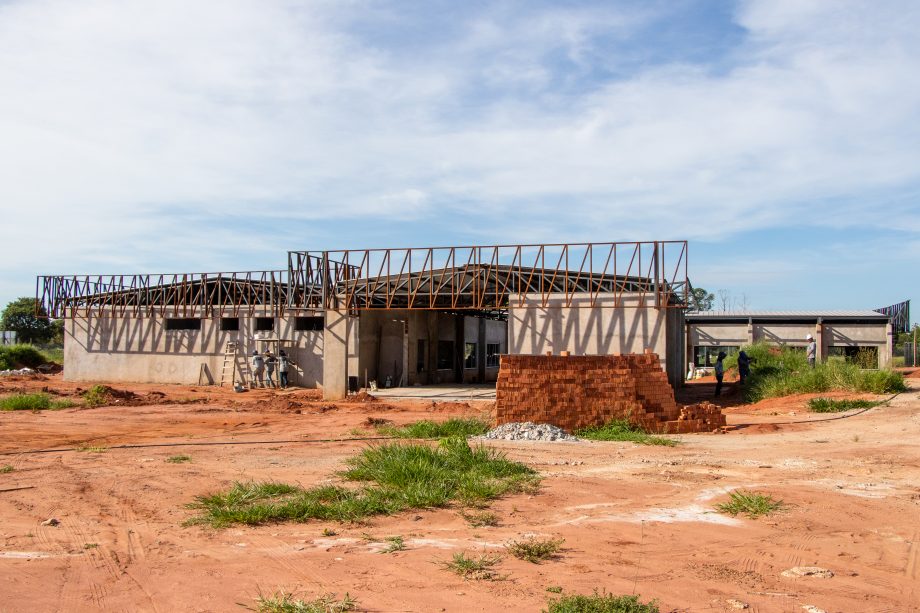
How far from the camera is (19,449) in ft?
39.8

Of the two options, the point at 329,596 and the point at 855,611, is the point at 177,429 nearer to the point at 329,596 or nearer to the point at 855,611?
the point at 329,596

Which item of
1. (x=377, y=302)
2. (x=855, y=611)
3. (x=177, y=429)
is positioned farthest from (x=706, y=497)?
(x=377, y=302)

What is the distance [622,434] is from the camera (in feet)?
43.9

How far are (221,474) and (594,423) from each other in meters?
7.33

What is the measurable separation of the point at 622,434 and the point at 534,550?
26.3 ft

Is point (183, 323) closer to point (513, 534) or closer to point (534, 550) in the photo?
point (513, 534)

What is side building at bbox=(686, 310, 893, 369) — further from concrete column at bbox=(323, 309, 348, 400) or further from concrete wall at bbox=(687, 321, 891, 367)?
concrete column at bbox=(323, 309, 348, 400)

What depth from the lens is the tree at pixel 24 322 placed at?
5406 centimetres

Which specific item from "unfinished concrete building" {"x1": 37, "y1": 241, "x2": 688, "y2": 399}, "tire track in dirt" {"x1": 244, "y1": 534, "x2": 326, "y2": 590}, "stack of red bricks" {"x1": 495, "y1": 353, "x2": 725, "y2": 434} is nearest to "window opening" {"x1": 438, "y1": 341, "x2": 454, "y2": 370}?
"unfinished concrete building" {"x1": 37, "y1": 241, "x2": 688, "y2": 399}

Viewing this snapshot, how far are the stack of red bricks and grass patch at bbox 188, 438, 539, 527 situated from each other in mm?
4450

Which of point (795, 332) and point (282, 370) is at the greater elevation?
point (795, 332)

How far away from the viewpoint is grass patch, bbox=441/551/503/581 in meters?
5.22

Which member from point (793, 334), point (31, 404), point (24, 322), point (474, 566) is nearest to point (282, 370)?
point (31, 404)

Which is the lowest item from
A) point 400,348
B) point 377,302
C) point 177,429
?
point 177,429
